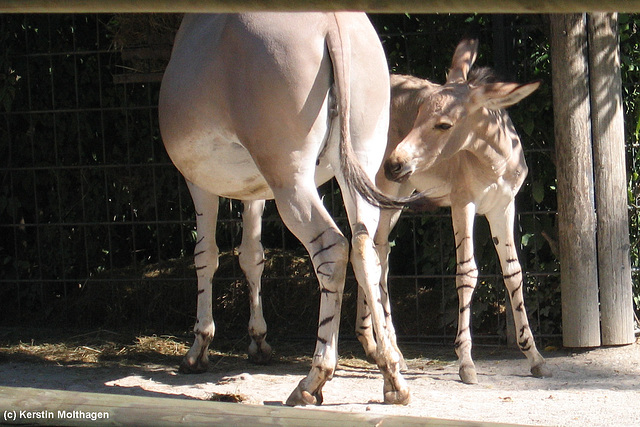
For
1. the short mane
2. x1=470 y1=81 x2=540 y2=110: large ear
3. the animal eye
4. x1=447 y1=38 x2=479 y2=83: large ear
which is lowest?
the animal eye

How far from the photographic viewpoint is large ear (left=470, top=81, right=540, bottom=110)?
15.5ft

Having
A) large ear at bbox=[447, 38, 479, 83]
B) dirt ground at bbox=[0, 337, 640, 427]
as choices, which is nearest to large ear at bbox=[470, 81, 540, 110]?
large ear at bbox=[447, 38, 479, 83]

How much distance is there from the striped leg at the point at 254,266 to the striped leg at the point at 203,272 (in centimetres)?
35

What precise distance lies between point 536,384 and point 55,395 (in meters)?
3.64

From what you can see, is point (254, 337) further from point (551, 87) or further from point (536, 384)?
point (551, 87)

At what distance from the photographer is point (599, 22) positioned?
5.41m

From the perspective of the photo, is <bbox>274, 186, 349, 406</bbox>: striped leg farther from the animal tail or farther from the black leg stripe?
the animal tail

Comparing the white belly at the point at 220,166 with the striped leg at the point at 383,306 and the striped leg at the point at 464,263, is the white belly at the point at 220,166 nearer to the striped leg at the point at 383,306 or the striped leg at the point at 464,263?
the striped leg at the point at 383,306

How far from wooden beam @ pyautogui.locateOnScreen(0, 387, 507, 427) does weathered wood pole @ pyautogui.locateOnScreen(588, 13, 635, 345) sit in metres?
4.27

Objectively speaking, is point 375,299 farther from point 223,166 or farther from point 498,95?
point 498,95

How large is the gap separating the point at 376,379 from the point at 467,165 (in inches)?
60.9

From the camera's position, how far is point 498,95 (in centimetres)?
480

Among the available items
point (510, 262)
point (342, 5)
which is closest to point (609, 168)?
point (510, 262)

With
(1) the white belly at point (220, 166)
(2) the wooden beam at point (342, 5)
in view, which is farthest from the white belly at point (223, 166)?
(2) the wooden beam at point (342, 5)
